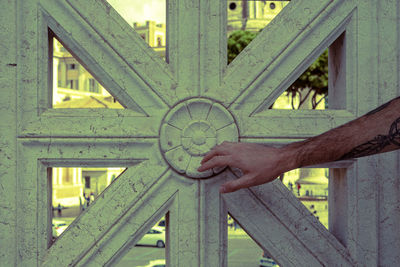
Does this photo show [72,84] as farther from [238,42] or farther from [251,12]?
[238,42]

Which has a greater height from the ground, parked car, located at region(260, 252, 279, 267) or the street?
parked car, located at region(260, 252, 279, 267)

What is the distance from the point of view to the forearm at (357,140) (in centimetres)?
199

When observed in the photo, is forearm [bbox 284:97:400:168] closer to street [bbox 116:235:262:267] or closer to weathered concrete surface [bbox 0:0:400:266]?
weathered concrete surface [bbox 0:0:400:266]

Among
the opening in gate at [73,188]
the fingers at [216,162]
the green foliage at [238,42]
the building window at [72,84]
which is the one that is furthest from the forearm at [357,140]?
the building window at [72,84]

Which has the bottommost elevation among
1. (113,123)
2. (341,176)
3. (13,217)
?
(13,217)

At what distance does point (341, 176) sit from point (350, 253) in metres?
0.36

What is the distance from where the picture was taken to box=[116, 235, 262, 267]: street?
24.3m

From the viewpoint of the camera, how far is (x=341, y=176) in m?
2.61

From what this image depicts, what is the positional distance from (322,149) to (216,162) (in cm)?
43

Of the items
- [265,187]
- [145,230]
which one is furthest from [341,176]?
[145,230]

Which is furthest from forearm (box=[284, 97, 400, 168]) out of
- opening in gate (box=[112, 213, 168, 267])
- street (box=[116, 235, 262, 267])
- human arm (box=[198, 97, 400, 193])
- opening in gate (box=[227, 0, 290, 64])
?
opening in gate (box=[227, 0, 290, 64])

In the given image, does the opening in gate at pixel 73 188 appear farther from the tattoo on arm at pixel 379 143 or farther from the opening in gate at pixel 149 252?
the tattoo on arm at pixel 379 143

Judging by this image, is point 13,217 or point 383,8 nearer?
point 13,217

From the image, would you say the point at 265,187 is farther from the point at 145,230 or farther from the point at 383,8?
the point at 383,8
